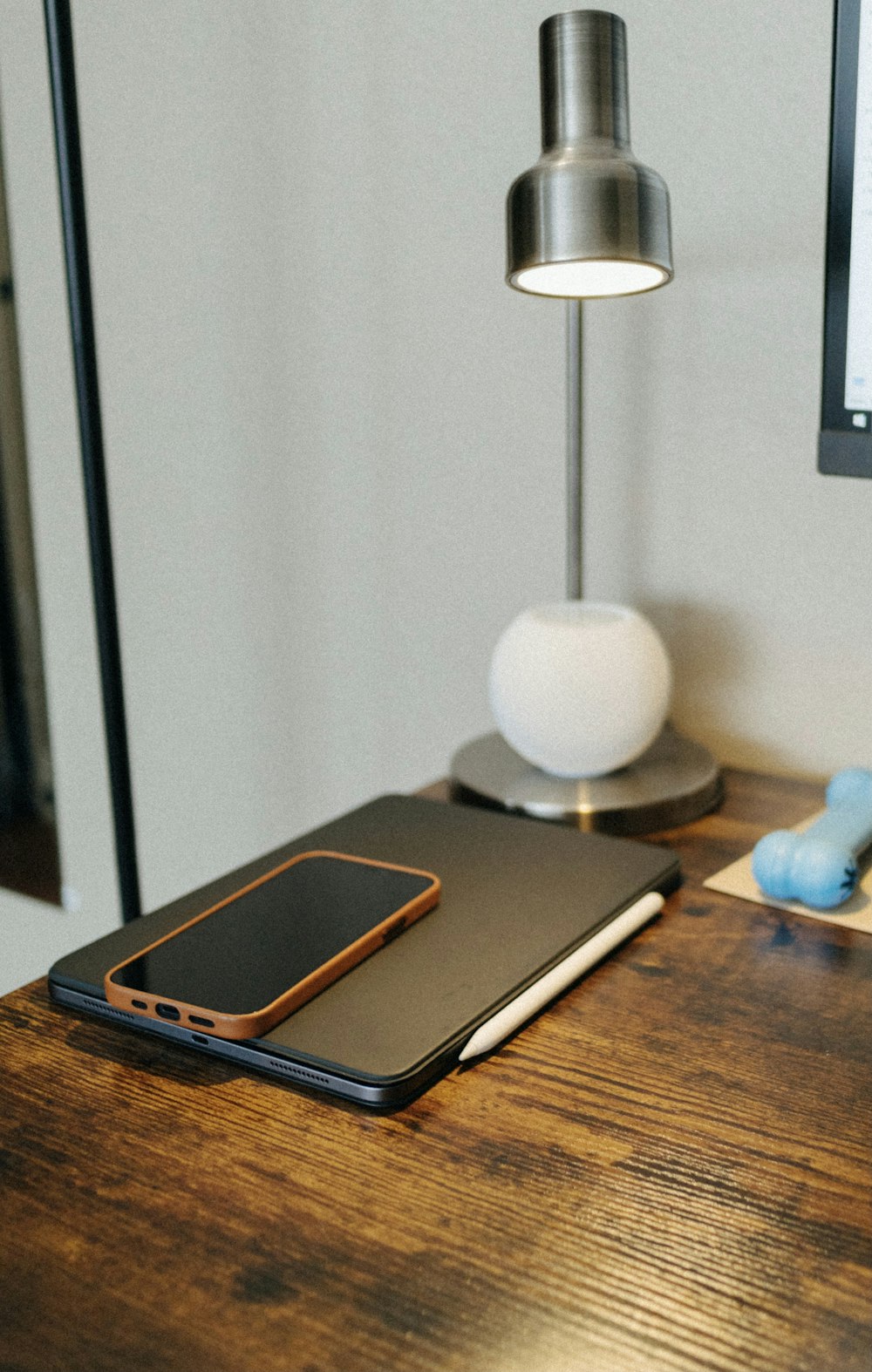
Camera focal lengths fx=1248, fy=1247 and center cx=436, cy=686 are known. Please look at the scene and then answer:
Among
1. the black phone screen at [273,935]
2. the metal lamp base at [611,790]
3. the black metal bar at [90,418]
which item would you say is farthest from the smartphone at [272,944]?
the black metal bar at [90,418]

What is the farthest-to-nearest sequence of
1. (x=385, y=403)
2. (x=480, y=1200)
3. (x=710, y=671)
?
(x=385, y=403) < (x=710, y=671) < (x=480, y=1200)

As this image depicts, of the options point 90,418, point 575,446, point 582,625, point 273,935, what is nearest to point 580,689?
point 582,625

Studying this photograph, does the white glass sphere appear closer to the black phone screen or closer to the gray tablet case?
the gray tablet case

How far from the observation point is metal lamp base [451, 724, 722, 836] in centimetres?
83

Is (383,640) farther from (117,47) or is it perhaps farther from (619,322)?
(117,47)

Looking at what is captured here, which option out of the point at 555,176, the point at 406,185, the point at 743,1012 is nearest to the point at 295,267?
the point at 406,185

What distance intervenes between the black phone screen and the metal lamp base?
16 centimetres

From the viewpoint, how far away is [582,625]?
2.81 ft

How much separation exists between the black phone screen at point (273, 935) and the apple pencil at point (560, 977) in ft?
0.29

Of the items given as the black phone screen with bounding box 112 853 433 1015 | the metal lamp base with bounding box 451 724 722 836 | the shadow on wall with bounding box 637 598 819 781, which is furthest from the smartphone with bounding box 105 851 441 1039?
the shadow on wall with bounding box 637 598 819 781

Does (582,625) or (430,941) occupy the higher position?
(582,625)

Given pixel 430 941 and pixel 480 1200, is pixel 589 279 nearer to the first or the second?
pixel 430 941

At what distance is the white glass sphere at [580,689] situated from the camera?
834mm

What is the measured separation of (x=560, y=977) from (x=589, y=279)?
45 centimetres
